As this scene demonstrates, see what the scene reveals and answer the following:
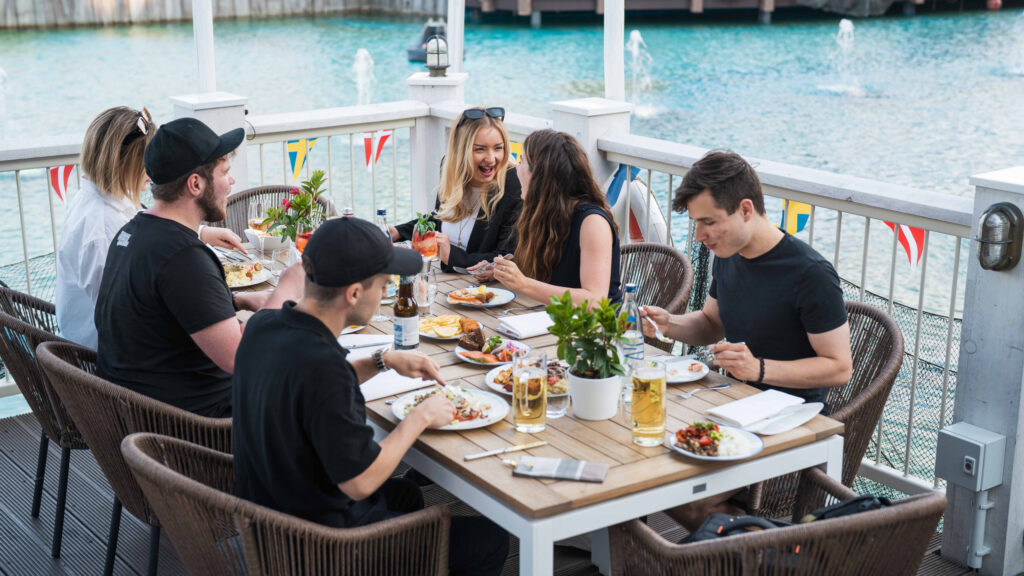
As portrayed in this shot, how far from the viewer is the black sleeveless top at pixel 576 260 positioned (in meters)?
3.03

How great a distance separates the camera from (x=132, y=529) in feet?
10.1

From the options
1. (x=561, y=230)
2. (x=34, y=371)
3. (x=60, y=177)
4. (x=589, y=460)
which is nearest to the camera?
(x=589, y=460)

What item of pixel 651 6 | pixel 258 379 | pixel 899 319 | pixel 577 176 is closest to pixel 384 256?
pixel 258 379

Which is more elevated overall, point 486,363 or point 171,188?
point 171,188

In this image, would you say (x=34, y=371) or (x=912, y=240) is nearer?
(x=34, y=371)

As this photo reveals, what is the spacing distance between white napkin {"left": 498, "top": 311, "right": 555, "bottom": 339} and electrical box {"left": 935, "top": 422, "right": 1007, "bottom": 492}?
3.98 ft

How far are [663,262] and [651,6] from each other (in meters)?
25.0

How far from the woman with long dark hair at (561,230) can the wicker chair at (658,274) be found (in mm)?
213

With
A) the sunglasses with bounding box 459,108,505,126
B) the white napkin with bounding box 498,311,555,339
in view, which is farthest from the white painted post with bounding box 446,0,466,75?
the white napkin with bounding box 498,311,555,339

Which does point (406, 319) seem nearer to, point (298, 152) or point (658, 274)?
point (658, 274)

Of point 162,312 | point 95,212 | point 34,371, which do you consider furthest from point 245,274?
point 162,312

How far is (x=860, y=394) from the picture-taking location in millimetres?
2385

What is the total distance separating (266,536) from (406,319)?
0.85 meters

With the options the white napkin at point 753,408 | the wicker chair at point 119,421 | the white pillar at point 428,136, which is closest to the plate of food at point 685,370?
the white napkin at point 753,408
